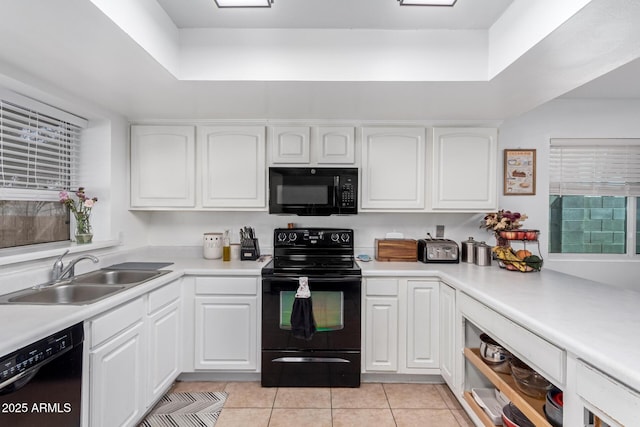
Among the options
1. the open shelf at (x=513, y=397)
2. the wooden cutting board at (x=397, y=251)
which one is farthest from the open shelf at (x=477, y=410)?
the wooden cutting board at (x=397, y=251)

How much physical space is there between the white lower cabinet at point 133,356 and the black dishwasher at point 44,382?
3.6 inches

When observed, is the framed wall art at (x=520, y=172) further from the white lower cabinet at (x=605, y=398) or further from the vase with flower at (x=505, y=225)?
the white lower cabinet at (x=605, y=398)

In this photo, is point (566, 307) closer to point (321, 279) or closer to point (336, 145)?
point (321, 279)

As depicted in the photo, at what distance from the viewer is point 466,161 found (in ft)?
8.87

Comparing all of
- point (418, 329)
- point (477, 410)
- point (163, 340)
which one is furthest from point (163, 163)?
point (477, 410)

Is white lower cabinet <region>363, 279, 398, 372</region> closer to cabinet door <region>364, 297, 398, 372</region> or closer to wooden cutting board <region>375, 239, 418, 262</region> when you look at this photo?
cabinet door <region>364, 297, 398, 372</region>

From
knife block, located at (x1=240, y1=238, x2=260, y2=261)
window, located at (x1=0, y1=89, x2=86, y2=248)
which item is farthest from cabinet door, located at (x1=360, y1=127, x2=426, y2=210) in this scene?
window, located at (x1=0, y1=89, x2=86, y2=248)

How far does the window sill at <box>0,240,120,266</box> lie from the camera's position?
1.72m

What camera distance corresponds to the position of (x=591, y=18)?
1.26 meters

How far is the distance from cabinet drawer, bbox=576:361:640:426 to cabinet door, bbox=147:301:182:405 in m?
2.08

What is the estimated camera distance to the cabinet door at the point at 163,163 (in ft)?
8.93

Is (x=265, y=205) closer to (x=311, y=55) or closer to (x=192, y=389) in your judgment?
(x=311, y=55)

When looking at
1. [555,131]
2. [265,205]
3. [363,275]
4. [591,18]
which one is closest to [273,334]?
[363,275]

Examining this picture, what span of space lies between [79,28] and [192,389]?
226cm
